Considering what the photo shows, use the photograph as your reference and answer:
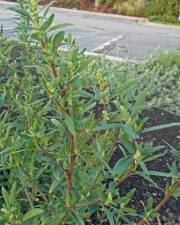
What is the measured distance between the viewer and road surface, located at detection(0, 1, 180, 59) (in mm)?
10195

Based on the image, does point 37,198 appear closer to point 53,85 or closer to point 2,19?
point 53,85

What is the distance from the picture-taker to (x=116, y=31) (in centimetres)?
1252

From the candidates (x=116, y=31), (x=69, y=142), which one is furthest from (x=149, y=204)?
(x=116, y=31)

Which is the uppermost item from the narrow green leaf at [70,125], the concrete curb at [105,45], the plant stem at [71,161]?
the narrow green leaf at [70,125]

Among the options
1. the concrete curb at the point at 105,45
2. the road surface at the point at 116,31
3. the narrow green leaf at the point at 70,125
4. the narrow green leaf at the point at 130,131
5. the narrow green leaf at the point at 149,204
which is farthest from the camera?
the road surface at the point at 116,31

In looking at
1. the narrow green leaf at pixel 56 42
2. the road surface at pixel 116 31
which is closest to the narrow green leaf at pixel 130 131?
the narrow green leaf at pixel 56 42

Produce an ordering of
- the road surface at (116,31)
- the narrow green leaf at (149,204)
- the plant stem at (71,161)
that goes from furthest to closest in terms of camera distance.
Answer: the road surface at (116,31) < the narrow green leaf at (149,204) < the plant stem at (71,161)

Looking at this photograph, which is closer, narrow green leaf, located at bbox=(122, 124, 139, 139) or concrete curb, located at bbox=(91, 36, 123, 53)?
narrow green leaf, located at bbox=(122, 124, 139, 139)

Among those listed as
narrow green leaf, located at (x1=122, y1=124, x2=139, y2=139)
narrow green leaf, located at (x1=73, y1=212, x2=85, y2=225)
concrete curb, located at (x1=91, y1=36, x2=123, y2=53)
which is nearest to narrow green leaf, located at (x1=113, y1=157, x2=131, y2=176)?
narrow green leaf, located at (x1=122, y1=124, x2=139, y2=139)

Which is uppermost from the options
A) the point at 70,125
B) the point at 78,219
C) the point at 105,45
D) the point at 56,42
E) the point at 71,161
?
the point at 56,42

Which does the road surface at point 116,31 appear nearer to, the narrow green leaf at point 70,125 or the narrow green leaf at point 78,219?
the narrow green leaf at point 78,219

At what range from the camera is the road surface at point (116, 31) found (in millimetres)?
10195

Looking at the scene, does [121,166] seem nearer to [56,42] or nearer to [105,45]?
[56,42]

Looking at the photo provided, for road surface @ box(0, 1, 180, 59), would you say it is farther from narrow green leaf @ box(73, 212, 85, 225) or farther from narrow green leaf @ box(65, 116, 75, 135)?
narrow green leaf @ box(65, 116, 75, 135)
